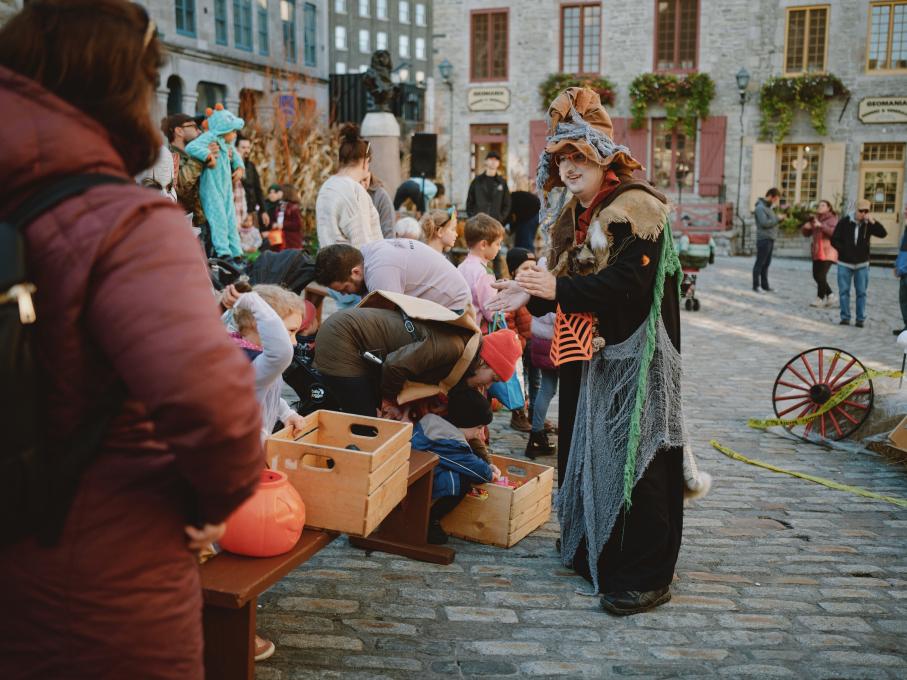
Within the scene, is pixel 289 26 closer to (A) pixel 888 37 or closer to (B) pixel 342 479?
(A) pixel 888 37

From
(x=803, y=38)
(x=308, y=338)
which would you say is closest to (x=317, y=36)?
(x=803, y=38)

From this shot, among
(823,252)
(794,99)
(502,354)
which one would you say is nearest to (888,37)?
(794,99)

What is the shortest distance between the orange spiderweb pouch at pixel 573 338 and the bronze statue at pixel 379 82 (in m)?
11.1

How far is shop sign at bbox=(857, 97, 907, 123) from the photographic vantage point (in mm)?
27594

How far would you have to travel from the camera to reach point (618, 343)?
13.6ft

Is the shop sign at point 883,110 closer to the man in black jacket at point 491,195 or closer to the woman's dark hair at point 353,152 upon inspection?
A: the man in black jacket at point 491,195

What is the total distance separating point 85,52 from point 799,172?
2987 cm

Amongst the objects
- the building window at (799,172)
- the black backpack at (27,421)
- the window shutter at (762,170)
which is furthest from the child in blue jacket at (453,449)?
the building window at (799,172)

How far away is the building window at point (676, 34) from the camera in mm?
29500

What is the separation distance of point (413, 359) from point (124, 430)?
2924 millimetres

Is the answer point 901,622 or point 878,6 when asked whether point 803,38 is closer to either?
point 878,6

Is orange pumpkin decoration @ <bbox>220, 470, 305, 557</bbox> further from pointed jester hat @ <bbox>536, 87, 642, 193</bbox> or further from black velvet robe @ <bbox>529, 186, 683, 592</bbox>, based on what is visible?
pointed jester hat @ <bbox>536, 87, 642, 193</bbox>

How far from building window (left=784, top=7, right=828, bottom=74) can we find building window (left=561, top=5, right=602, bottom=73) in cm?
600

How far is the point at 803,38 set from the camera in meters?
28.4
